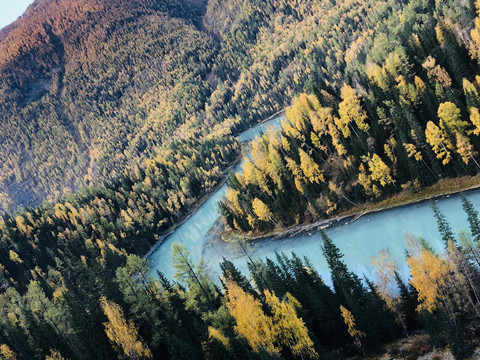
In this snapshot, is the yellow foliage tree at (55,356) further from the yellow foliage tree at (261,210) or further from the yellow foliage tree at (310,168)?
the yellow foliage tree at (310,168)

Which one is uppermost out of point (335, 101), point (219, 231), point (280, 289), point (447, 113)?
point (335, 101)

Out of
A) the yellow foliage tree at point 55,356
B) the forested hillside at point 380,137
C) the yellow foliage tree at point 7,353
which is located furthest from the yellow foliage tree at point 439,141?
the yellow foliage tree at point 7,353

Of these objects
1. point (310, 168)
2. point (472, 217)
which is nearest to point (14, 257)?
point (310, 168)

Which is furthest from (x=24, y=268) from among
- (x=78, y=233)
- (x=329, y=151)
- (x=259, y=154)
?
(x=329, y=151)

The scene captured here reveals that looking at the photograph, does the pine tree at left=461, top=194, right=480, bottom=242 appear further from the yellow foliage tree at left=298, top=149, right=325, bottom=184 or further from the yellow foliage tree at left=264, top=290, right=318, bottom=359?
the yellow foliage tree at left=298, top=149, right=325, bottom=184

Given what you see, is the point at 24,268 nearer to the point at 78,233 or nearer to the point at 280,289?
the point at 78,233
